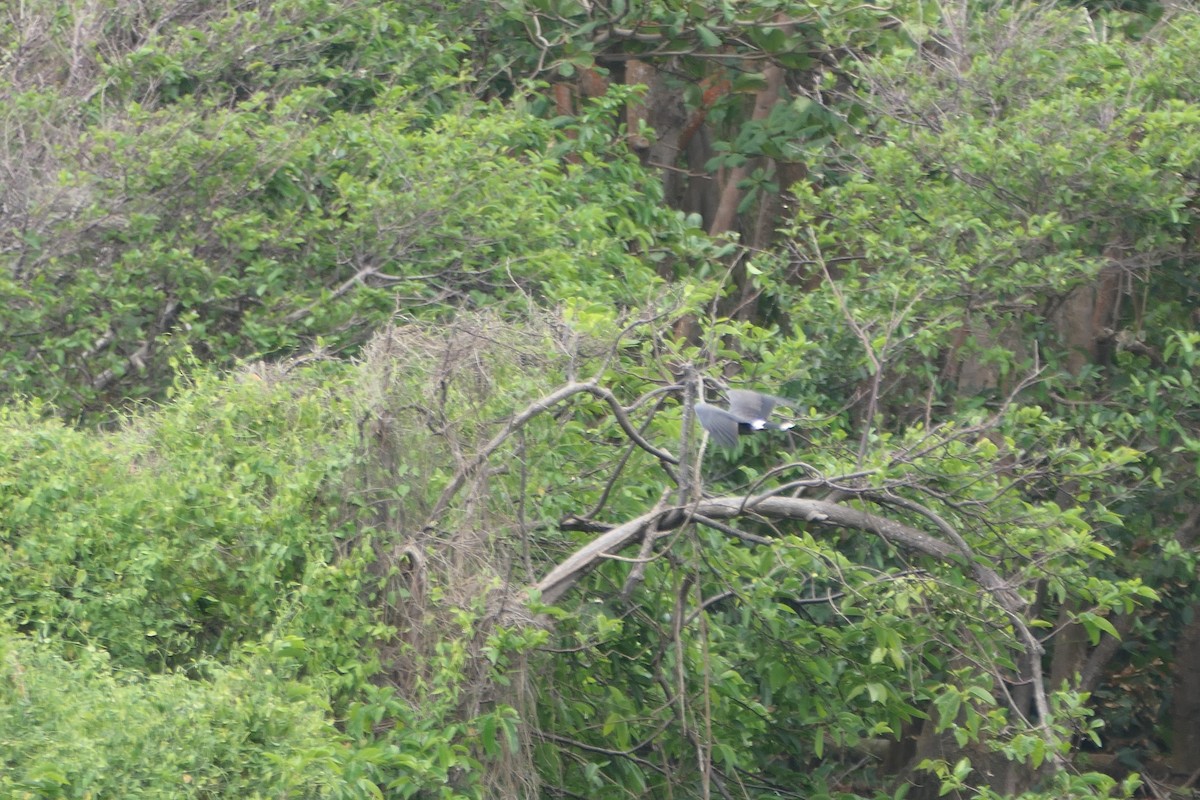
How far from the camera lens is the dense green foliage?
14.0 ft

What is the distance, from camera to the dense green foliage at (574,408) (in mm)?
4266

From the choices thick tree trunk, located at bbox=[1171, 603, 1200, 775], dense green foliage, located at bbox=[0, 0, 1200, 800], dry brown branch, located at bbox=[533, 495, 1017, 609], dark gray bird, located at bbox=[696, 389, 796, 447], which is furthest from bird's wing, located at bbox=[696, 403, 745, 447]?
thick tree trunk, located at bbox=[1171, 603, 1200, 775]

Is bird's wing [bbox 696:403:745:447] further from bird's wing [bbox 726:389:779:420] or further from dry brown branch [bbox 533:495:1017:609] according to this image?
dry brown branch [bbox 533:495:1017:609]

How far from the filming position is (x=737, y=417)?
427 centimetres

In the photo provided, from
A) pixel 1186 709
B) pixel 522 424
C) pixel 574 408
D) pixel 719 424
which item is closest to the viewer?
pixel 719 424

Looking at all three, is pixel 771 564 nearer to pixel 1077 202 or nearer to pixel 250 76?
pixel 1077 202

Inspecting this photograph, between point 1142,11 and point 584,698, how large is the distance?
4.88 meters

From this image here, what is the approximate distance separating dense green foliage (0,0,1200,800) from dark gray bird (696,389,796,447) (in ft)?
0.45

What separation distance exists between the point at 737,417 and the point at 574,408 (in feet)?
1.99

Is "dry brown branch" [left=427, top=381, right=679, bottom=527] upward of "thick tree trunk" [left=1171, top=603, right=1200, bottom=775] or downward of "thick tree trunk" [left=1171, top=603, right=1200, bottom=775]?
upward

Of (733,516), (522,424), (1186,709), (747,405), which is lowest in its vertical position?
(1186,709)

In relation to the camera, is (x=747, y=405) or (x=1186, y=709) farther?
(x=1186, y=709)

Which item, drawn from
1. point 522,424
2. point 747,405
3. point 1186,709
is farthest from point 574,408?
point 1186,709

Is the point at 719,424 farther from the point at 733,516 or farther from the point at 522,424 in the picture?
the point at 522,424
